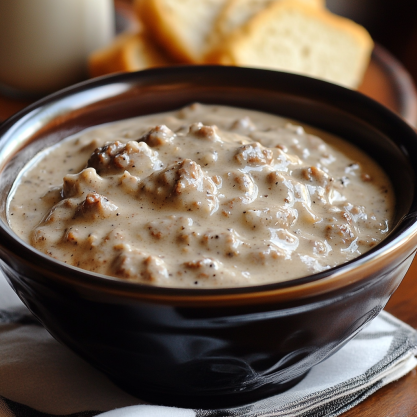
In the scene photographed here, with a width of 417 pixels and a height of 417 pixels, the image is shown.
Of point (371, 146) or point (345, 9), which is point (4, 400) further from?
point (345, 9)

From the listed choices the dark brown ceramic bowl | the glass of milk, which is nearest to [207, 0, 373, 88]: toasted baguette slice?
the glass of milk

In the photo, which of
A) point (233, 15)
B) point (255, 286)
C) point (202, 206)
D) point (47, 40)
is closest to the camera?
point (255, 286)

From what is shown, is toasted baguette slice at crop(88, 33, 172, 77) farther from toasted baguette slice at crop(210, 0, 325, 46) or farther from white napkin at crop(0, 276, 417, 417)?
white napkin at crop(0, 276, 417, 417)

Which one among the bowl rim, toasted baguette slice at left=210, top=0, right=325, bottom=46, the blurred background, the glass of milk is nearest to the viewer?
the bowl rim

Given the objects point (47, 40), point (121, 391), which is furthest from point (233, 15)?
point (121, 391)

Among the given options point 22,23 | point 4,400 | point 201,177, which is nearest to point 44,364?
point 4,400

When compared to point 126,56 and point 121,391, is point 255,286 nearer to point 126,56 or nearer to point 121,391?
point 121,391
